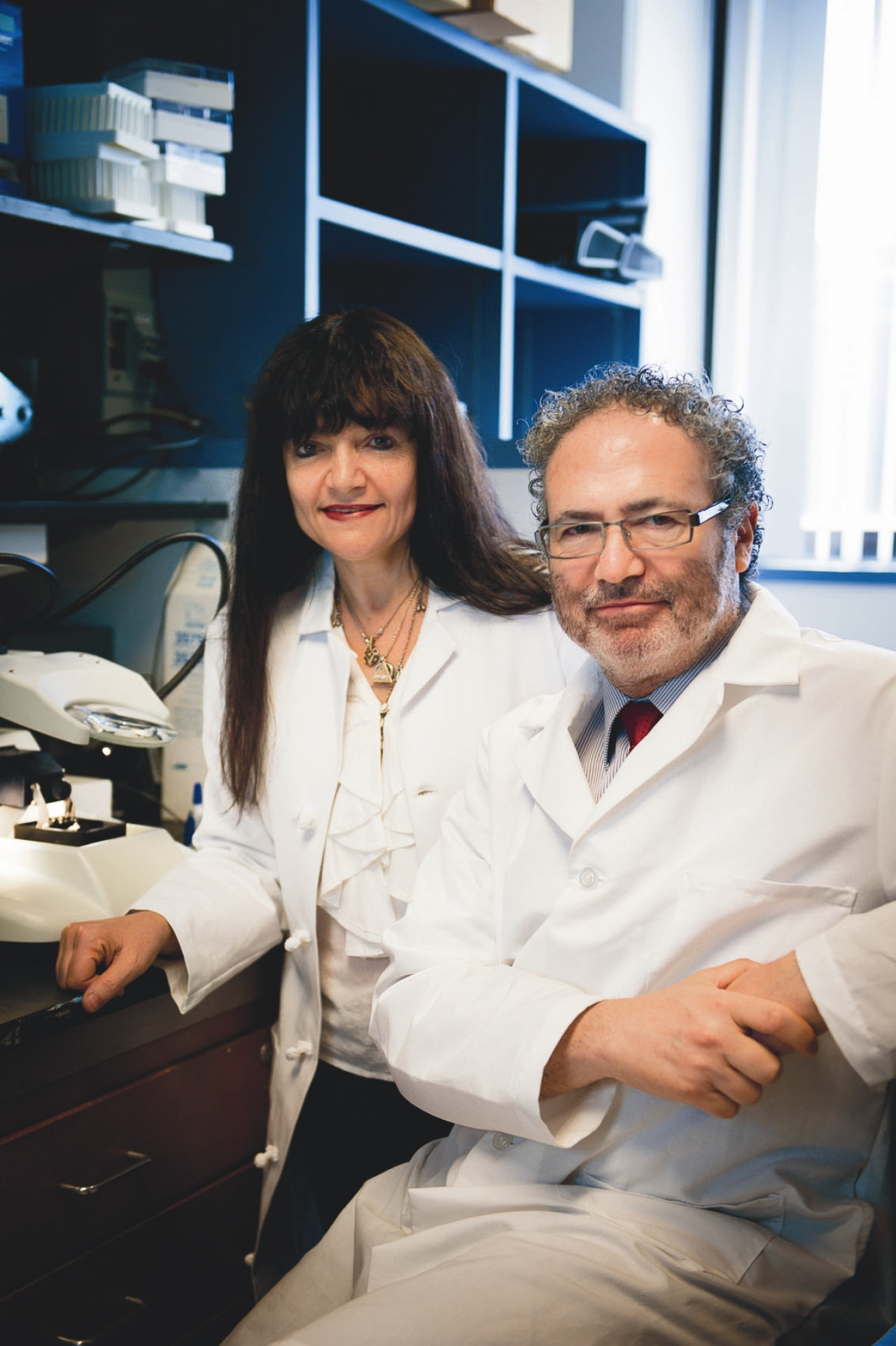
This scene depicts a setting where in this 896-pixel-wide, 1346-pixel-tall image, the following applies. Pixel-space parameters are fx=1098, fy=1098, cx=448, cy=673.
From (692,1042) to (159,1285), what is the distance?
79 centimetres

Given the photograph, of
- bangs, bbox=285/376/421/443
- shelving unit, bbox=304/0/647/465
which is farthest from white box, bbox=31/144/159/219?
bangs, bbox=285/376/421/443

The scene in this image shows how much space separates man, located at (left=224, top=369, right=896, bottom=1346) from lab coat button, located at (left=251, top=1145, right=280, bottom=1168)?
0.23 metres

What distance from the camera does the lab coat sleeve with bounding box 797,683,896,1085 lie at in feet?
2.94

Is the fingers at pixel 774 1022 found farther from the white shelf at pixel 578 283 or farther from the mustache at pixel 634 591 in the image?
the white shelf at pixel 578 283

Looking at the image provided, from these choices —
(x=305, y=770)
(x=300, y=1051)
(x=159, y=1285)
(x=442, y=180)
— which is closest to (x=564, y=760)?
(x=305, y=770)

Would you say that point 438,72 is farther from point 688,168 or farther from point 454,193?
point 688,168

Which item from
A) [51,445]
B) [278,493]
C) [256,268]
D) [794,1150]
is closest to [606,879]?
[794,1150]

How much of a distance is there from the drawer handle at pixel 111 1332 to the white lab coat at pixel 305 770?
0.70 ft

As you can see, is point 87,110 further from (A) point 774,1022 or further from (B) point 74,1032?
(A) point 774,1022

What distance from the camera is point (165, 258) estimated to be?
1.92 m

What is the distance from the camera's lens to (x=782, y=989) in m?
0.92

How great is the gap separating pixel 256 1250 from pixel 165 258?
1.58 metres

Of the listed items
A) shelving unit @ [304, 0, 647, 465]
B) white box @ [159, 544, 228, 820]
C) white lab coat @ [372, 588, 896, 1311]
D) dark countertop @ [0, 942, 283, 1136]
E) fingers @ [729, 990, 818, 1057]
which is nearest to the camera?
fingers @ [729, 990, 818, 1057]

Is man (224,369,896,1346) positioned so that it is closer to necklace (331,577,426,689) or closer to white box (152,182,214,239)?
necklace (331,577,426,689)
